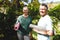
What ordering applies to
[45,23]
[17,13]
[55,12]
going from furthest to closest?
[17,13]
[55,12]
[45,23]

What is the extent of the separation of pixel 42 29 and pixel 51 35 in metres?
0.21

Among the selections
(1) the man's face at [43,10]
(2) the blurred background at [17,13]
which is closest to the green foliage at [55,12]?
(2) the blurred background at [17,13]

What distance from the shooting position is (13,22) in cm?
478

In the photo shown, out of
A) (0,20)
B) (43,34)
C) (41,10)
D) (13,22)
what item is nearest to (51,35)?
(43,34)

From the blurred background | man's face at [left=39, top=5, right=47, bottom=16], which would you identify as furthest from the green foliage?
man's face at [left=39, top=5, right=47, bottom=16]

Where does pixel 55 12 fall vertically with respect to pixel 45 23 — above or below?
above

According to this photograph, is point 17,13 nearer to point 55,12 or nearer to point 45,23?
point 45,23

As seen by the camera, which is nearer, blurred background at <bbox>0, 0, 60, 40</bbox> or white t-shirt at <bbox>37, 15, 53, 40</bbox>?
white t-shirt at <bbox>37, 15, 53, 40</bbox>

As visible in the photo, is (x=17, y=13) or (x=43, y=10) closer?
(x=43, y=10)

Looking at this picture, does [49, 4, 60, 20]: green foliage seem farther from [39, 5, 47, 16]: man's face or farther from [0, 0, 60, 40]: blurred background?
[39, 5, 47, 16]: man's face

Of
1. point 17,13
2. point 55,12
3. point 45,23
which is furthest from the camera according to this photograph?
point 17,13

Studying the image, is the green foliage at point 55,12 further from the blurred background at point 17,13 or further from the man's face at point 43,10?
the man's face at point 43,10

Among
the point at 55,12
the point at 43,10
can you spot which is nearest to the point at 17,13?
the point at 43,10

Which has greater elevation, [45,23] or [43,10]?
[43,10]
